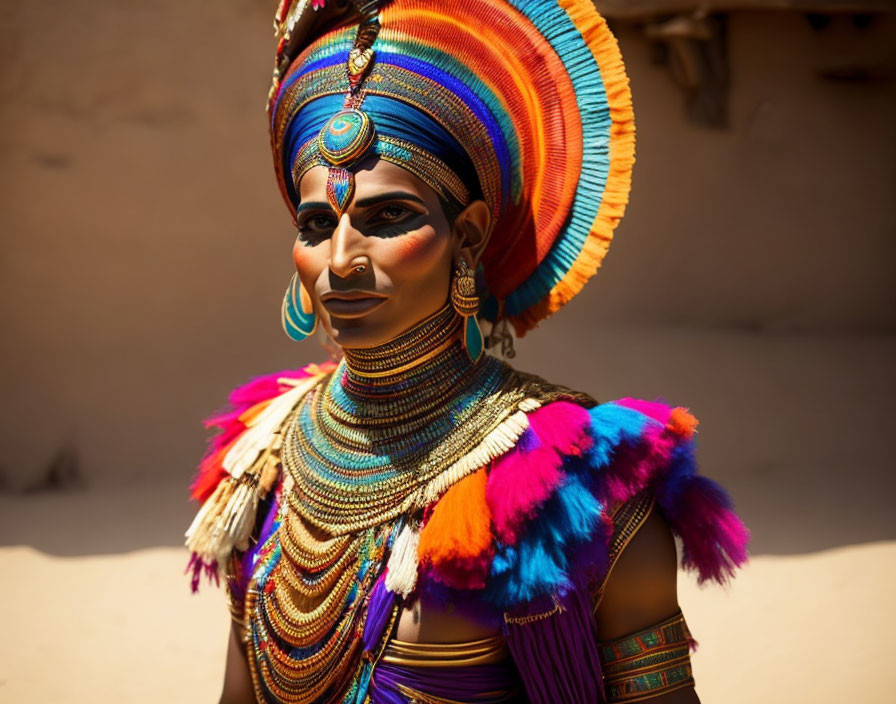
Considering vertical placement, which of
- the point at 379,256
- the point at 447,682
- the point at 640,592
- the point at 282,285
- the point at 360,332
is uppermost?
the point at 282,285

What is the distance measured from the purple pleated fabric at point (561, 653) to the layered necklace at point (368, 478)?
0.95ft

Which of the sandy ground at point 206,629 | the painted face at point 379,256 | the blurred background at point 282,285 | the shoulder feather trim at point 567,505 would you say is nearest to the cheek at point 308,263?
the painted face at point 379,256

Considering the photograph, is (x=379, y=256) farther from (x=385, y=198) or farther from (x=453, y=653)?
(x=453, y=653)

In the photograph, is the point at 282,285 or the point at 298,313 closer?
the point at 298,313

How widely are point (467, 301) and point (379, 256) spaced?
192 mm

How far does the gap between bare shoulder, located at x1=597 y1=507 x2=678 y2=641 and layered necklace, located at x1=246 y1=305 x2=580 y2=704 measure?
0.30 m

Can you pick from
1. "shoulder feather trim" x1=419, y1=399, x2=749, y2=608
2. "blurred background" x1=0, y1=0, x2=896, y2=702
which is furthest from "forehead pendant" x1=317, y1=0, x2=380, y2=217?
"blurred background" x1=0, y1=0, x2=896, y2=702

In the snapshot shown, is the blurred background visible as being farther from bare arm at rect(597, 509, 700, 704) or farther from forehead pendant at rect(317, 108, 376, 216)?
forehead pendant at rect(317, 108, 376, 216)

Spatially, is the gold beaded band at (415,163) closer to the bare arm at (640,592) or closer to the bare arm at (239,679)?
the bare arm at (640,592)

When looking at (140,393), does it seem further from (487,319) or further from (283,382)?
(487,319)

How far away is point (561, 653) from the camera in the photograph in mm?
1796

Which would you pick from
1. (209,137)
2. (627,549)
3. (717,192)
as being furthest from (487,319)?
(717,192)

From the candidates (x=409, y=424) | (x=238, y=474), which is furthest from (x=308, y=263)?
(x=238, y=474)

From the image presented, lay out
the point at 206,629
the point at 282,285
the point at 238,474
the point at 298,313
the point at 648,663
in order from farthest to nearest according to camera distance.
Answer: the point at 282,285
the point at 206,629
the point at 238,474
the point at 298,313
the point at 648,663
